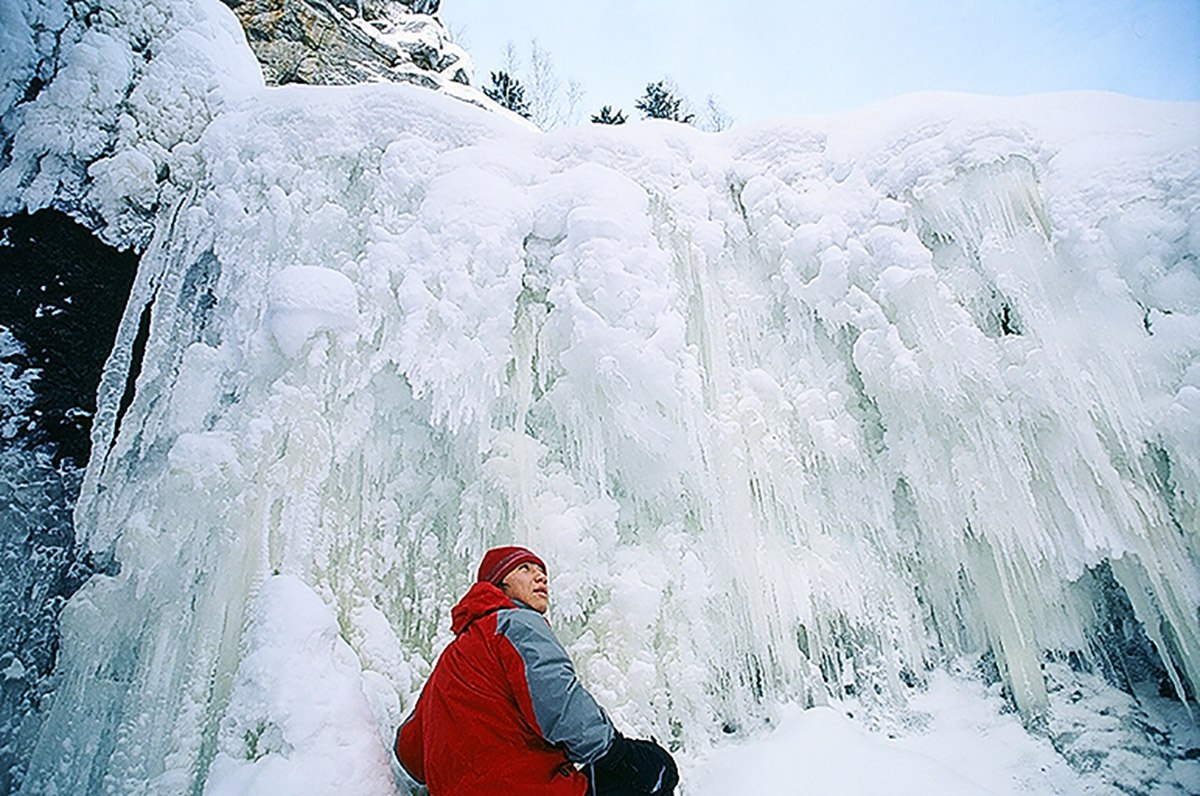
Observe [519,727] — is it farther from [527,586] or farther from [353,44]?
[353,44]

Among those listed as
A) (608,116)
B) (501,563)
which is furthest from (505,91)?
(501,563)

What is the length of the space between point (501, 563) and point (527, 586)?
0.45 ft

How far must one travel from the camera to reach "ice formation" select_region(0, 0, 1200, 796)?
2.99 metres

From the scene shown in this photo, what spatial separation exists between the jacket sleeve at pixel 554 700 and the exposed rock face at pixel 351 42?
10.0 meters

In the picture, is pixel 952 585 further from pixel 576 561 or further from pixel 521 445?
pixel 521 445

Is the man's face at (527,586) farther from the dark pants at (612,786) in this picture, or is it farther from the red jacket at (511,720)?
the dark pants at (612,786)

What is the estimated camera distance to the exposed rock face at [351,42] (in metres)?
9.72

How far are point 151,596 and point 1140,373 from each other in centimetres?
492

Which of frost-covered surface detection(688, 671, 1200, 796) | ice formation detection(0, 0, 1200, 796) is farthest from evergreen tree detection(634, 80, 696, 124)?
frost-covered surface detection(688, 671, 1200, 796)

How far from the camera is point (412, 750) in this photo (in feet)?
8.25

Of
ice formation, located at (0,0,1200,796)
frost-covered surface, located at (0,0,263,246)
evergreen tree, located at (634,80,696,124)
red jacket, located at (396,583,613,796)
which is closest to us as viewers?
red jacket, located at (396,583,613,796)

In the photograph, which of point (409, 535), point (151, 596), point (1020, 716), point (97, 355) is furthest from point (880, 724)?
point (97, 355)

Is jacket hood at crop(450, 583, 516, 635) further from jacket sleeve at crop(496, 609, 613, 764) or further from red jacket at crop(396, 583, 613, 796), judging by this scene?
jacket sleeve at crop(496, 609, 613, 764)

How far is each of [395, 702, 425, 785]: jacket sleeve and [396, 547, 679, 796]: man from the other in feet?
1.08
